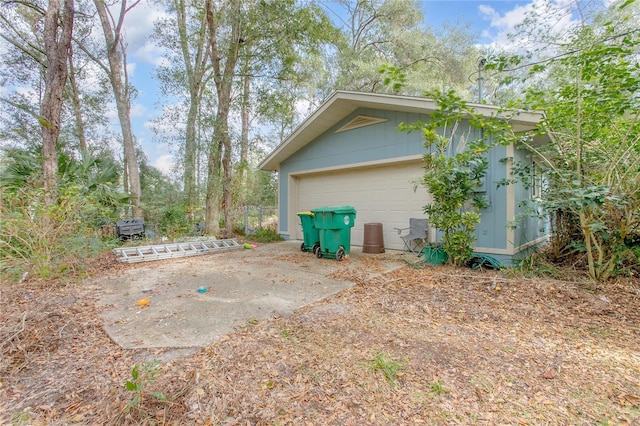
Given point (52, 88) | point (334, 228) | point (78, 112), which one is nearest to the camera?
point (334, 228)

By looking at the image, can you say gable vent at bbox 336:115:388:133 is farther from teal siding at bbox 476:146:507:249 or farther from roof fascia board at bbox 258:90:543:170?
teal siding at bbox 476:146:507:249

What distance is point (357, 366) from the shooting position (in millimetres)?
1871

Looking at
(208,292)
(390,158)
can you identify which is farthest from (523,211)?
(208,292)

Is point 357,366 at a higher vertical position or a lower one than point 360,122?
lower

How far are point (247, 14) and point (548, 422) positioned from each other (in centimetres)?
933

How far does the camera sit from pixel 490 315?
2742 mm

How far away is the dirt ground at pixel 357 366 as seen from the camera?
4.93ft

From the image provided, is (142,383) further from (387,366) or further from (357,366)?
(387,366)

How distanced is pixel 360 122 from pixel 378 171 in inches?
49.3

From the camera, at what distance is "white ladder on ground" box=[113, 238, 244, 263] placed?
5667 millimetres

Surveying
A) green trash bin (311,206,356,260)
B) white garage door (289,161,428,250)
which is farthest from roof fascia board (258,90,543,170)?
green trash bin (311,206,356,260)

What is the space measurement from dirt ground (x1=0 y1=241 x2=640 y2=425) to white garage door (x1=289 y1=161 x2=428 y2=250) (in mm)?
3171

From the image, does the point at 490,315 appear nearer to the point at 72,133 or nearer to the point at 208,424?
the point at 208,424

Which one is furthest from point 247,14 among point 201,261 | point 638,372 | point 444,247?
point 638,372
